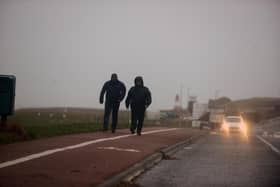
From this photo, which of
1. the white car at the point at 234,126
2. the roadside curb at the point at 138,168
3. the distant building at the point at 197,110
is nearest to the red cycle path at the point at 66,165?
the roadside curb at the point at 138,168

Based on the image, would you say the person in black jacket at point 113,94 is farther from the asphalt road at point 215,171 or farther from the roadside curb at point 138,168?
the asphalt road at point 215,171

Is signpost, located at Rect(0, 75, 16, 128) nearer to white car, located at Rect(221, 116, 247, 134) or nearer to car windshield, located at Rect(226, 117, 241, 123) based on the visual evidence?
white car, located at Rect(221, 116, 247, 134)

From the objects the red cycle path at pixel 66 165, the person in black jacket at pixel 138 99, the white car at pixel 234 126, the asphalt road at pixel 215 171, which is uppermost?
the person in black jacket at pixel 138 99

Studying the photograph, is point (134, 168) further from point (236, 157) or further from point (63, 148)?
point (236, 157)

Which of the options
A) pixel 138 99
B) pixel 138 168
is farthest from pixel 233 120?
pixel 138 168

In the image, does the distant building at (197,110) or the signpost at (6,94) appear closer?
the signpost at (6,94)

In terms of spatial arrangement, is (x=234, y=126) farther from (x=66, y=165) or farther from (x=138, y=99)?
(x=66, y=165)

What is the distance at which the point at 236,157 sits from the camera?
13297mm

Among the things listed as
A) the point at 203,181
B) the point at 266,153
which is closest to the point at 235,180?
the point at 203,181

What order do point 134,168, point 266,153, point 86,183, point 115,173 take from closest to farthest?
point 86,183 < point 115,173 < point 134,168 < point 266,153

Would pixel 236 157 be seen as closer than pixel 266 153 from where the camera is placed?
Yes

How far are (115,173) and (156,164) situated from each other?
287 centimetres

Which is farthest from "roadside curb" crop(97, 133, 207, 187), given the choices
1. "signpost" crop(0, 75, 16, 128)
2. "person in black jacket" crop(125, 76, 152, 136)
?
"signpost" crop(0, 75, 16, 128)

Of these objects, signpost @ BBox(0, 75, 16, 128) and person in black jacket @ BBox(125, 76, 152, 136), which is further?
person in black jacket @ BBox(125, 76, 152, 136)
